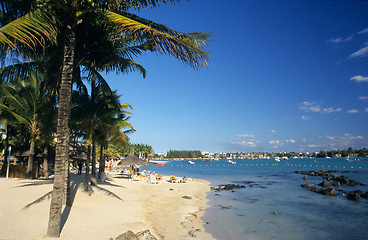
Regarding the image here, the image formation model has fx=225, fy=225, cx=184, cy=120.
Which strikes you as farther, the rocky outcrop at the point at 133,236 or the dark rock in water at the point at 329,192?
the dark rock in water at the point at 329,192

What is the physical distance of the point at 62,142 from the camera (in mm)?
6059

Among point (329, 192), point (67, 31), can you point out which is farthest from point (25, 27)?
point (329, 192)

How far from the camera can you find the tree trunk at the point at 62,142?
5.93m

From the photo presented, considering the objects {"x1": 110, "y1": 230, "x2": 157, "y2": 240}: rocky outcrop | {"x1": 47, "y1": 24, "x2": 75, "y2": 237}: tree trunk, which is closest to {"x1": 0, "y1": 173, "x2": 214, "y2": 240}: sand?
{"x1": 47, "y1": 24, "x2": 75, "y2": 237}: tree trunk

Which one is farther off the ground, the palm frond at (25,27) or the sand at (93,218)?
the palm frond at (25,27)

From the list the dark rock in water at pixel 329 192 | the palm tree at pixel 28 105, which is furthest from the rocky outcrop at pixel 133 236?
the dark rock in water at pixel 329 192

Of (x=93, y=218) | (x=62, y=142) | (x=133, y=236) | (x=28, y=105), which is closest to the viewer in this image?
(x=62, y=142)

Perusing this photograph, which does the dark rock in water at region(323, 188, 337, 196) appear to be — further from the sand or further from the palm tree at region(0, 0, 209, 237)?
the palm tree at region(0, 0, 209, 237)

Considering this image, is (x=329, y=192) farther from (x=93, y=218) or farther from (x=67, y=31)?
(x=67, y=31)

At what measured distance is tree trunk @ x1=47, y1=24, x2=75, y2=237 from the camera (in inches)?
233

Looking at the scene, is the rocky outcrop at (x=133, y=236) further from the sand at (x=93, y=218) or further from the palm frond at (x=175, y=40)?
the palm frond at (x=175, y=40)

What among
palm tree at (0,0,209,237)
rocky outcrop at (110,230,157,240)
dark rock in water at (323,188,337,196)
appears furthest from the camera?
dark rock in water at (323,188,337,196)

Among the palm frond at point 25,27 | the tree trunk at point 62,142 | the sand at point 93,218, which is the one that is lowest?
the sand at point 93,218

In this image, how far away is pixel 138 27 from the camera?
202 inches
